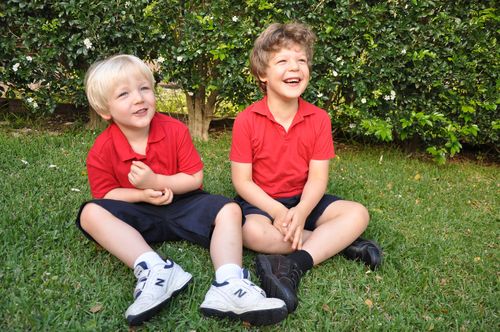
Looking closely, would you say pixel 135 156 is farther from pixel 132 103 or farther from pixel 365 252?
pixel 365 252

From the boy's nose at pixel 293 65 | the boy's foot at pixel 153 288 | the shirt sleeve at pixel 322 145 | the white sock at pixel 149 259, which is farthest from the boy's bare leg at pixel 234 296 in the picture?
the boy's nose at pixel 293 65

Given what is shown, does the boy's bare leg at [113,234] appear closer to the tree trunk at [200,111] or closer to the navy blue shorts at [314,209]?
the navy blue shorts at [314,209]

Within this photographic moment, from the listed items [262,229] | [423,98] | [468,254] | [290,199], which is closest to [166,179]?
[262,229]

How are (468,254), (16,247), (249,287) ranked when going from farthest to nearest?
1. (468,254)
2. (16,247)
3. (249,287)

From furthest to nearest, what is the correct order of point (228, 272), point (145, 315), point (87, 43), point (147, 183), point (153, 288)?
1. point (87, 43)
2. point (147, 183)
3. point (228, 272)
4. point (153, 288)
5. point (145, 315)

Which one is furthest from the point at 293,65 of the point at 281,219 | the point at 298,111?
the point at 281,219

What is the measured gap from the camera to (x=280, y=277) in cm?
215

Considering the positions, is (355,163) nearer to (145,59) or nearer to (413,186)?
(413,186)

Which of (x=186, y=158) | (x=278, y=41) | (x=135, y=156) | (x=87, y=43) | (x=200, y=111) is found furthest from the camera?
(x=200, y=111)

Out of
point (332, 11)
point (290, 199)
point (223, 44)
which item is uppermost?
point (332, 11)

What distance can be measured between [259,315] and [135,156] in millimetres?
1047

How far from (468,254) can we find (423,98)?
1.85 m

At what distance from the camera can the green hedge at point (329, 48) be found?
13.1ft

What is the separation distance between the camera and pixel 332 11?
398cm
